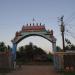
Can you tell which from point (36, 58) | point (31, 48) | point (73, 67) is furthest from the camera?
point (31, 48)

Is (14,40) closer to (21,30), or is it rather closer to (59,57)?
(21,30)

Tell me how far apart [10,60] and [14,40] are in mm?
3974

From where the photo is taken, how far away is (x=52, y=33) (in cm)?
4400

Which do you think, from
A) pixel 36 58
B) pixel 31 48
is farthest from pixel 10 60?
pixel 31 48

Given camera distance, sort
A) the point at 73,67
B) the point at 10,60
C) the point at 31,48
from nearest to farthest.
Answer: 1. the point at 73,67
2. the point at 10,60
3. the point at 31,48

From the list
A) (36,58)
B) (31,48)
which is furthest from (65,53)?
(31,48)

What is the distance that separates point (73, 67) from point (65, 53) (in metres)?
2.53

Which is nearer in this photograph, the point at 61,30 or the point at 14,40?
the point at 61,30

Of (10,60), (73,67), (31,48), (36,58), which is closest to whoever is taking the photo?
Result: (73,67)

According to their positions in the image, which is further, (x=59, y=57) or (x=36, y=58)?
(x=36, y=58)

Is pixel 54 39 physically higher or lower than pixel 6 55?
higher

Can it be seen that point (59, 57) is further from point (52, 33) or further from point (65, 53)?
point (52, 33)

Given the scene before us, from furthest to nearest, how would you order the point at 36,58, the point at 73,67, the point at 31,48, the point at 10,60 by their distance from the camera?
the point at 31,48
the point at 36,58
the point at 10,60
the point at 73,67

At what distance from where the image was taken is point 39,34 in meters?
43.7
